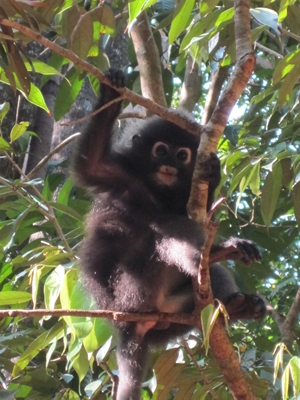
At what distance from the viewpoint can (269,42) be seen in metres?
3.22

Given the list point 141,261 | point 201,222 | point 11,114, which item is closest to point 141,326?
point 141,261

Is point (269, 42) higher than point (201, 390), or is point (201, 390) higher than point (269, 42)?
point (269, 42)

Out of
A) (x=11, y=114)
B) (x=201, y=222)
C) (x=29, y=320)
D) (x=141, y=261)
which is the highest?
(x=201, y=222)

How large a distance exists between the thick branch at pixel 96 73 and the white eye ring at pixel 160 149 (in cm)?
67

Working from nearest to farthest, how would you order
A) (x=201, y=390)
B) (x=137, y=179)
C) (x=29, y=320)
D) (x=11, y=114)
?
(x=201, y=390) < (x=137, y=179) < (x=29, y=320) < (x=11, y=114)

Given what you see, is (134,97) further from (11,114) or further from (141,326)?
(11,114)

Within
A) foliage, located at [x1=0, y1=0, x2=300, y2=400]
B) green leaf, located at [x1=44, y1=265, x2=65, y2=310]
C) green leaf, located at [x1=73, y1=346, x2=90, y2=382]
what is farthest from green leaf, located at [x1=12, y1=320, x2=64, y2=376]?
green leaf, located at [x1=44, y1=265, x2=65, y2=310]

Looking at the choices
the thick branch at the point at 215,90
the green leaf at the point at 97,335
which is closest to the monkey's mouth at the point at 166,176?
the thick branch at the point at 215,90

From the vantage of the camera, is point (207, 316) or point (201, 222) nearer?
point (207, 316)

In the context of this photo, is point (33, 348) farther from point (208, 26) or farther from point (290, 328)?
point (208, 26)

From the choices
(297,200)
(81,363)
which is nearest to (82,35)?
(297,200)

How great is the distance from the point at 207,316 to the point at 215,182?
78 centimetres

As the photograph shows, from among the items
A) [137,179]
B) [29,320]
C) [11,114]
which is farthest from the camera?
[11,114]

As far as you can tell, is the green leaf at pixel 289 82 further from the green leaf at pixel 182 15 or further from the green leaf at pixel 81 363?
the green leaf at pixel 81 363
